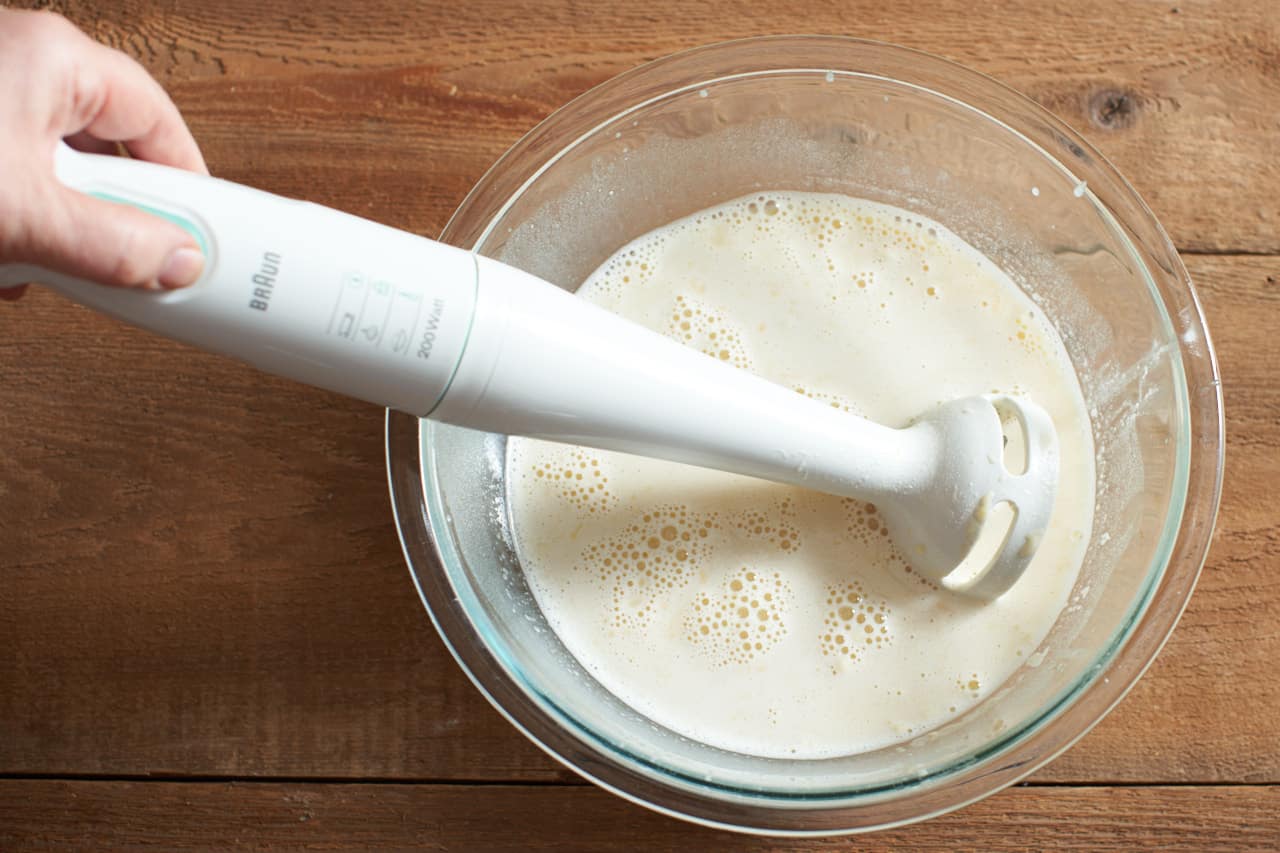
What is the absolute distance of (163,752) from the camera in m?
0.97

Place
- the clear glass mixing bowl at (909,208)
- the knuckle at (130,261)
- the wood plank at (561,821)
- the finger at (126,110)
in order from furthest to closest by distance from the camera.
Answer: the wood plank at (561,821), the clear glass mixing bowl at (909,208), the finger at (126,110), the knuckle at (130,261)

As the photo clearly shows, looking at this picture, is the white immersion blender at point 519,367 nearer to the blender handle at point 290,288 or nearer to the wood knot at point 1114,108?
the blender handle at point 290,288

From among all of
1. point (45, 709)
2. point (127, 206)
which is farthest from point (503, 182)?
point (45, 709)

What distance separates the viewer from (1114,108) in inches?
40.5

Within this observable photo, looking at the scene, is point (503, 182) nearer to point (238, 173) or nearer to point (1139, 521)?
point (238, 173)

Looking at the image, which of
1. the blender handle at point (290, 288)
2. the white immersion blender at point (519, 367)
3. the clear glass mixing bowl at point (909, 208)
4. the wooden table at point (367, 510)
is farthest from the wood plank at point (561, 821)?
the blender handle at point (290, 288)

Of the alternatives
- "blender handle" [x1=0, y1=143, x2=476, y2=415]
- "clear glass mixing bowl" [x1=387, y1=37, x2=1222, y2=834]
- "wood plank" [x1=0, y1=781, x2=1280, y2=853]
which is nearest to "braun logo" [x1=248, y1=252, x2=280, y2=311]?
"blender handle" [x1=0, y1=143, x2=476, y2=415]

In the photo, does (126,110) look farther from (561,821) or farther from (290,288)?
(561,821)

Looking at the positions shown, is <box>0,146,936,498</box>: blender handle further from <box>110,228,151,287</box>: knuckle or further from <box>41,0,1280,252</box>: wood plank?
<box>41,0,1280,252</box>: wood plank

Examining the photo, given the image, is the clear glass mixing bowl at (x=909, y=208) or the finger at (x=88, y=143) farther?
the clear glass mixing bowl at (x=909, y=208)

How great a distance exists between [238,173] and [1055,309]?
0.82 metres

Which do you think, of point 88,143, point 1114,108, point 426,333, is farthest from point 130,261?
point 1114,108

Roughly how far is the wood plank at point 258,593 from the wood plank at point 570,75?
0.12 meters

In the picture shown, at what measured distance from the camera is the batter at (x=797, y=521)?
903 mm
